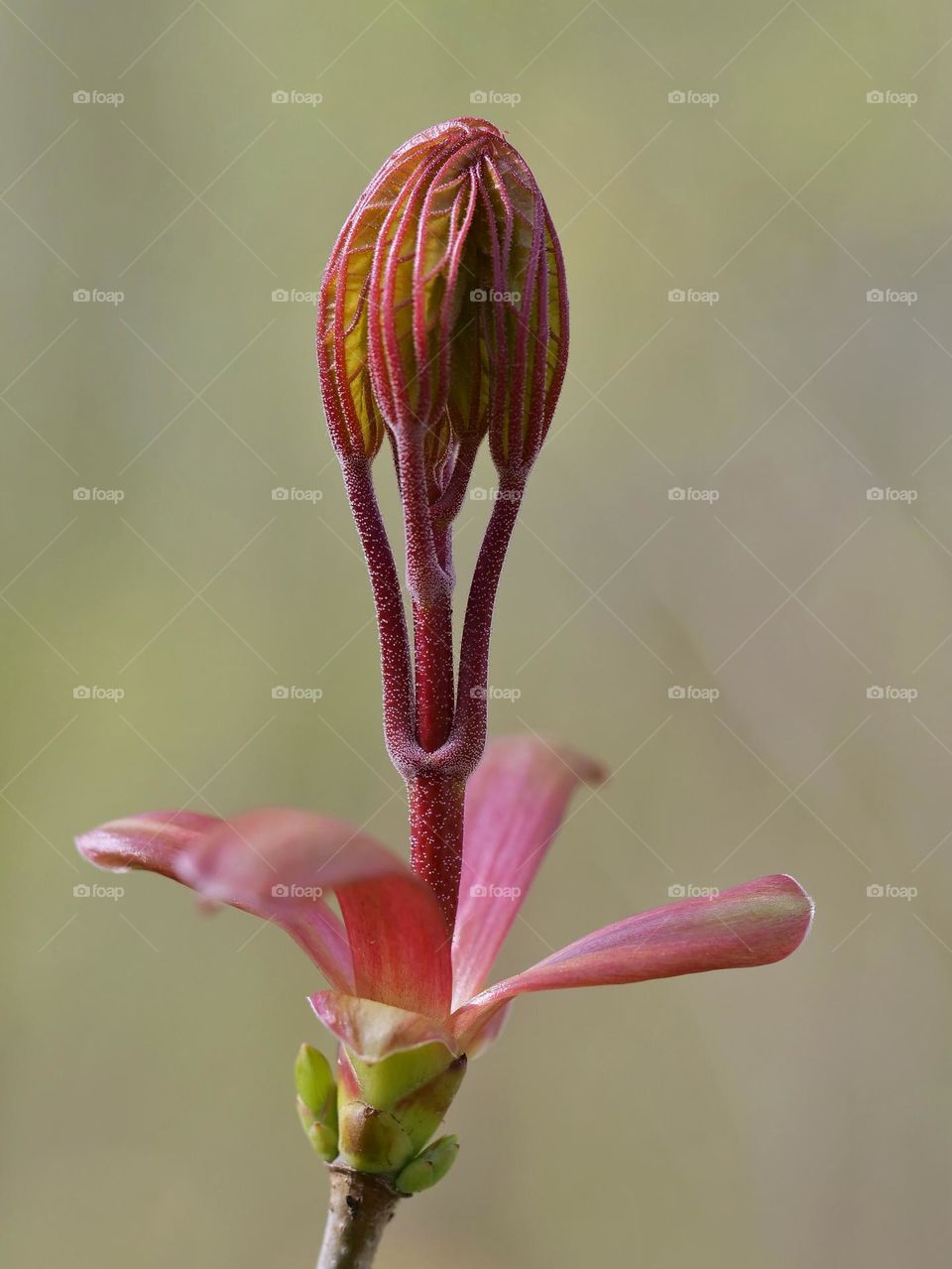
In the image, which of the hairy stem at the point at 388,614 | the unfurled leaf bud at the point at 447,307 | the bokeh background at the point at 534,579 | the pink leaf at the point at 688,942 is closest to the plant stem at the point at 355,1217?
the pink leaf at the point at 688,942

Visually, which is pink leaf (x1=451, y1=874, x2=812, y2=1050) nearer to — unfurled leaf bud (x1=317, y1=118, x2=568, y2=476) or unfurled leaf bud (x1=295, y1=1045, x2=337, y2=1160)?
unfurled leaf bud (x1=295, y1=1045, x2=337, y2=1160)

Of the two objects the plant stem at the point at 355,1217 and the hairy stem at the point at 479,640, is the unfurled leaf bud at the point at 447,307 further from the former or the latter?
the plant stem at the point at 355,1217

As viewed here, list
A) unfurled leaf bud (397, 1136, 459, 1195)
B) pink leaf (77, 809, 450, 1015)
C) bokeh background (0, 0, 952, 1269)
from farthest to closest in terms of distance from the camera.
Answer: bokeh background (0, 0, 952, 1269), unfurled leaf bud (397, 1136, 459, 1195), pink leaf (77, 809, 450, 1015)

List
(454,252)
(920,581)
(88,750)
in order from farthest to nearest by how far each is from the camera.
A: (88,750) < (920,581) < (454,252)

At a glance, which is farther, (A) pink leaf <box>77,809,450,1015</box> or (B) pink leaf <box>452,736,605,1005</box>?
(B) pink leaf <box>452,736,605,1005</box>

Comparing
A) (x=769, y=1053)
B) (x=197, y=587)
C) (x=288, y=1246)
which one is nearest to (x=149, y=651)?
(x=197, y=587)

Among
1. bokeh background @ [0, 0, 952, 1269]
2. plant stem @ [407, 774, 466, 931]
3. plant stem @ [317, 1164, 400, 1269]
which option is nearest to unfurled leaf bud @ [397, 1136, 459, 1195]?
plant stem @ [317, 1164, 400, 1269]

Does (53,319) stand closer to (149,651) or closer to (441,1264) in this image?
(149,651)

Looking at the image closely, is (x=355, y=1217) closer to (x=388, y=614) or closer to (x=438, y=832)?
(x=438, y=832)
